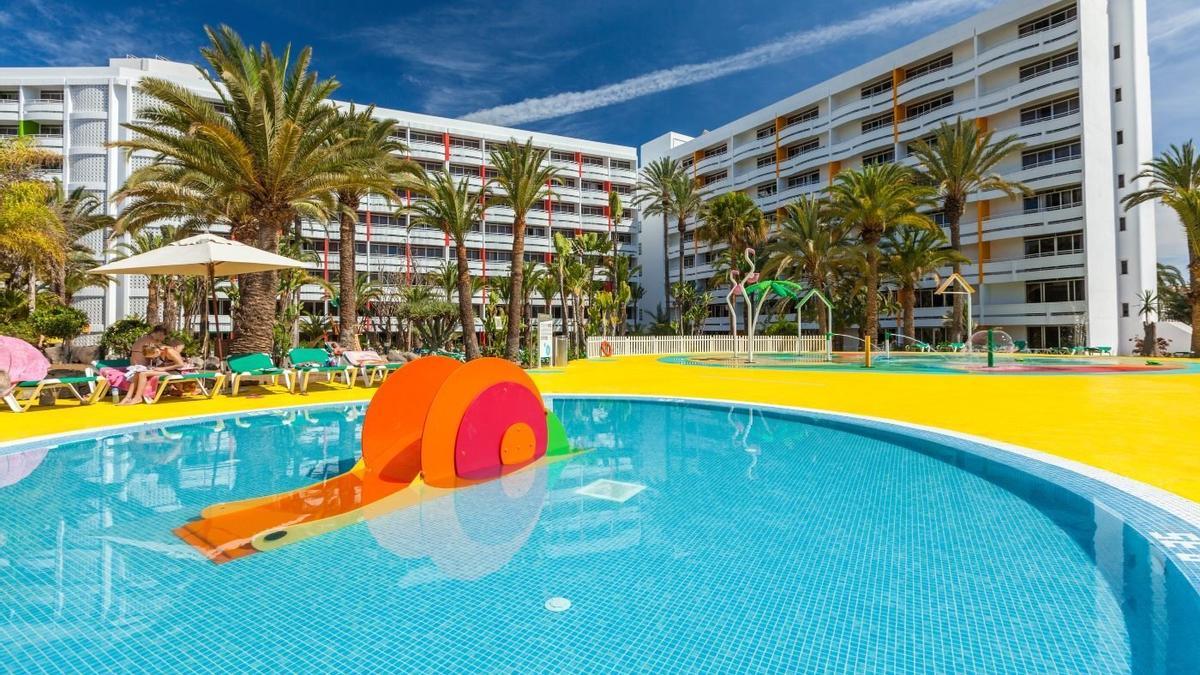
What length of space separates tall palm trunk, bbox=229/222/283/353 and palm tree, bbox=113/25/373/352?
24 mm

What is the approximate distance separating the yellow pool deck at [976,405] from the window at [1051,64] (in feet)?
86.0

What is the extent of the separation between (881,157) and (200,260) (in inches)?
1836

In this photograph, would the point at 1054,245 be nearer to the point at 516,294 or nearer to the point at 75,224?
the point at 516,294

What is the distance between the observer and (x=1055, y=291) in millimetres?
35719

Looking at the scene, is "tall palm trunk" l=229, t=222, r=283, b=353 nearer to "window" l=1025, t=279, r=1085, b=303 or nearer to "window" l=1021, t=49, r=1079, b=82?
"window" l=1025, t=279, r=1085, b=303

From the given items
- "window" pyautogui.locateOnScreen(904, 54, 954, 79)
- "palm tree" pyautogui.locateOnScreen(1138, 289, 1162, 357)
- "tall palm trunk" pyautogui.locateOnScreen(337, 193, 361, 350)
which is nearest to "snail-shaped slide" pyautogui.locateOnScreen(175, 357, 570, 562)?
"tall palm trunk" pyautogui.locateOnScreen(337, 193, 361, 350)

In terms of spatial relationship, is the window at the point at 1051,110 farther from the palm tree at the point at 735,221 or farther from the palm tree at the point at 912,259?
the palm tree at the point at 735,221

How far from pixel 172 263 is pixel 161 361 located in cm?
218

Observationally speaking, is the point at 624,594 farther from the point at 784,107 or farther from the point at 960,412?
the point at 784,107

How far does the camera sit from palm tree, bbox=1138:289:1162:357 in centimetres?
2944

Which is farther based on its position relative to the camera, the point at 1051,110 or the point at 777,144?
the point at 777,144

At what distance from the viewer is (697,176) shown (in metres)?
61.9

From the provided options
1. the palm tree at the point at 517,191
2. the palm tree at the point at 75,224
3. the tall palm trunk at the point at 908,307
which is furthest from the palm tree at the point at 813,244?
the palm tree at the point at 75,224

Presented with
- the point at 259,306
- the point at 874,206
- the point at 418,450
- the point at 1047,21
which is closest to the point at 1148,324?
the point at 874,206
